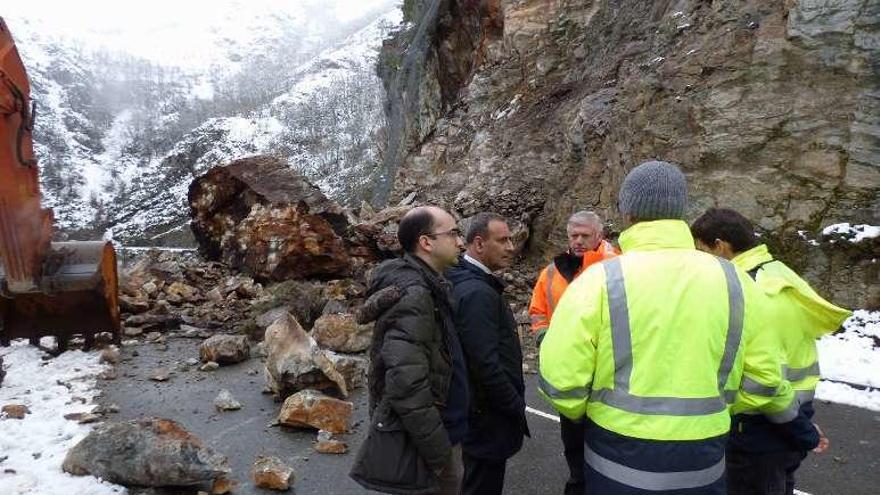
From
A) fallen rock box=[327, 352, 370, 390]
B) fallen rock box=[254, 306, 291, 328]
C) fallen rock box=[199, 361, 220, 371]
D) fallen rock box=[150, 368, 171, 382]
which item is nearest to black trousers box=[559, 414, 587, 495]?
fallen rock box=[327, 352, 370, 390]

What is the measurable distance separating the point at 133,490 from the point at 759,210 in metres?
8.14

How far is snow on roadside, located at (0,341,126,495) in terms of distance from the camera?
3830 mm

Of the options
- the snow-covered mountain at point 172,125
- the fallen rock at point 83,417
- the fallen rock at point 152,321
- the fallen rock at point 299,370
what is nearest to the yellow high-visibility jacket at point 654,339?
the fallen rock at point 299,370

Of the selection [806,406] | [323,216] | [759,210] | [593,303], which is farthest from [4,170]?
[759,210]

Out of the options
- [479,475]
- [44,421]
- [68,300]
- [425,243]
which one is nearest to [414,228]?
[425,243]

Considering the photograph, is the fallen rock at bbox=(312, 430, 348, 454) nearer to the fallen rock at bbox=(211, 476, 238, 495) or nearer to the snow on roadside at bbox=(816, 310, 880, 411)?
the fallen rock at bbox=(211, 476, 238, 495)

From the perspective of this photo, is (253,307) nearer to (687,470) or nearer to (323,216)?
(323,216)

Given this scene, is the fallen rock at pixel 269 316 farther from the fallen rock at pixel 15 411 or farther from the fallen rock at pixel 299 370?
the fallen rock at pixel 15 411

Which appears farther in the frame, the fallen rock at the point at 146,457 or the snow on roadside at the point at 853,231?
the snow on roadside at the point at 853,231

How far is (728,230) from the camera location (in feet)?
9.10

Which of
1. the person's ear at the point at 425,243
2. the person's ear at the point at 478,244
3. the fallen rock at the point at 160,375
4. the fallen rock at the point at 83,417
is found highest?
the person's ear at the point at 425,243

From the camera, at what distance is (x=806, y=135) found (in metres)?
8.20

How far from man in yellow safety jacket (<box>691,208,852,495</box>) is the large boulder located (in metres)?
8.73

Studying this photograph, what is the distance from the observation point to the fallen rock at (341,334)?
7473mm
